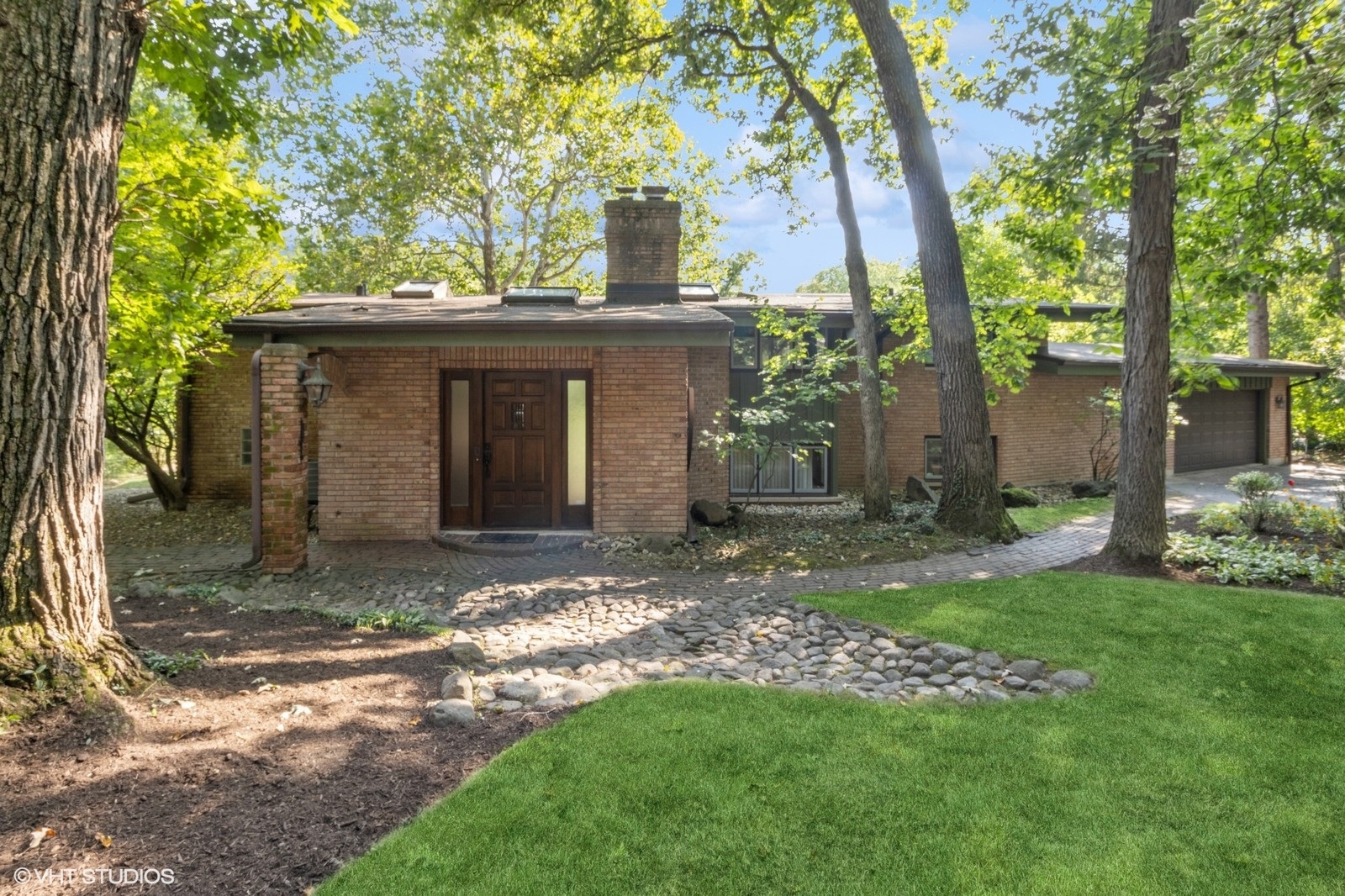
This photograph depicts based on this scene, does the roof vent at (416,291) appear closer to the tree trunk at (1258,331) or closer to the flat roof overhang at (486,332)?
the flat roof overhang at (486,332)

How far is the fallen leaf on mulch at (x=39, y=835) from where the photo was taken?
7.61 feet

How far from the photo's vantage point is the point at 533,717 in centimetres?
368

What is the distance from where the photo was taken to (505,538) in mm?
8945

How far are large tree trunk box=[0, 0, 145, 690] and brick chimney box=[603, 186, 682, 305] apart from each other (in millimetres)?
7871

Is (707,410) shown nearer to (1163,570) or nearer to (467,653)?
(1163,570)

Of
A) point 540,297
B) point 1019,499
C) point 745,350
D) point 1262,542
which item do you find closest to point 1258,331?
point 1019,499

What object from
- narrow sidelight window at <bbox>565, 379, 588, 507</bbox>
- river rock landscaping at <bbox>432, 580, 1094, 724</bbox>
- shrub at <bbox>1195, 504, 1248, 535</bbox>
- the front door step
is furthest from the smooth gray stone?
shrub at <bbox>1195, 504, 1248, 535</bbox>

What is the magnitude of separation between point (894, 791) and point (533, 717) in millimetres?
1870

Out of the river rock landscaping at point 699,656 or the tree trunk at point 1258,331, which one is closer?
the river rock landscaping at point 699,656

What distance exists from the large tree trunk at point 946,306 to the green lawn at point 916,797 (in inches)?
186

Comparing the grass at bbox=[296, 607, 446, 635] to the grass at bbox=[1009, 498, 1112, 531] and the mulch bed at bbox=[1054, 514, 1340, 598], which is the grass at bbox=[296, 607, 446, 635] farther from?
the grass at bbox=[1009, 498, 1112, 531]

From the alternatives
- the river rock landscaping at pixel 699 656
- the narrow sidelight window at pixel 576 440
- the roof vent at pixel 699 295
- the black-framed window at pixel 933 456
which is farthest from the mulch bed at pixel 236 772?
the black-framed window at pixel 933 456

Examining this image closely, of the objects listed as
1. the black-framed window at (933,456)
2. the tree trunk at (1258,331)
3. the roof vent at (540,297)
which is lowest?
the black-framed window at (933,456)

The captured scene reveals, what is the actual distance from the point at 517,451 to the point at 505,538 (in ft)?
4.19
